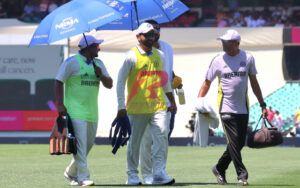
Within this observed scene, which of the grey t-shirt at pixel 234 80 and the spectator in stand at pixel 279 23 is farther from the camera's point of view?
the spectator in stand at pixel 279 23

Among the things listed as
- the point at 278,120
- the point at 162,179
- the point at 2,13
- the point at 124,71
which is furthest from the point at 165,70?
the point at 2,13

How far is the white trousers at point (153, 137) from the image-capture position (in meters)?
9.59

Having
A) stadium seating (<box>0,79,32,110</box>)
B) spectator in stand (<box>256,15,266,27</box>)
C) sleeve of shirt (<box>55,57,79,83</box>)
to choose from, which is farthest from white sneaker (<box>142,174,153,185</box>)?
spectator in stand (<box>256,15,266,27</box>)

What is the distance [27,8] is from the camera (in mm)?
31656

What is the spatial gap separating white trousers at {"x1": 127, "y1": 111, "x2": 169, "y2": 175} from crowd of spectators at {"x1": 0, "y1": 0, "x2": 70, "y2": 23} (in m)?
21.2

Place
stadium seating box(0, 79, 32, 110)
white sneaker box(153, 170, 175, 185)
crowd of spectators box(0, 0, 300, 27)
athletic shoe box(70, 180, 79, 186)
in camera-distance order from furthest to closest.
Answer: crowd of spectators box(0, 0, 300, 27) < stadium seating box(0, 79, 32, 110) < athletic shoe box(70, 180, 79, 186) < white sneaker box(153, 170, 175, 185)

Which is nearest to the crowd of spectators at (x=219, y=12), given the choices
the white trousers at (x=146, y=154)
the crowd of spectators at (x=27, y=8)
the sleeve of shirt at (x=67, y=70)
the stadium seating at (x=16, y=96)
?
the crowd of spectators at (x=27, y=8)

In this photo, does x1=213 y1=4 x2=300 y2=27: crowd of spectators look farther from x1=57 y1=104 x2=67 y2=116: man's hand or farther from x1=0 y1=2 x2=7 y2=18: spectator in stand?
x1=57 y1=104 x2=67 y2=116: man's hand

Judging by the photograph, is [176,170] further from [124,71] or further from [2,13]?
[2,13]

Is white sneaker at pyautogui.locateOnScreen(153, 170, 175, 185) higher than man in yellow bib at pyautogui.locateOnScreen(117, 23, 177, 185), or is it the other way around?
man in yellow bib at pyautogui.locateOnScreen(117, 23, 177, 185)

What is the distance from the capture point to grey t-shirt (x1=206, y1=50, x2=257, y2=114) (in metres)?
9.80

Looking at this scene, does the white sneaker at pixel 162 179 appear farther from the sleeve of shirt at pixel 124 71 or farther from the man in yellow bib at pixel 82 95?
the sleeve of shirt at pixel 124 71

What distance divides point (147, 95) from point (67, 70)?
0.99 metres

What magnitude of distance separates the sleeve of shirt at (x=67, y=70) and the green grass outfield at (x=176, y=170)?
134cm
